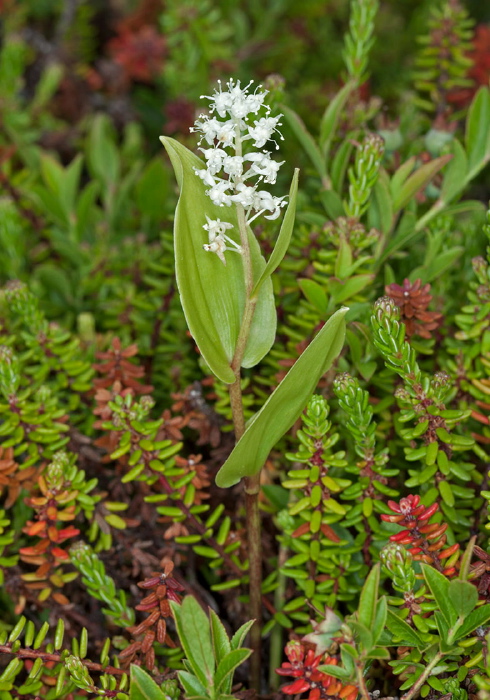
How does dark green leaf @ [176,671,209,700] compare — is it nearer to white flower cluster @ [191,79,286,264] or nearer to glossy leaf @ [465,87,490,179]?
white flower cluster @ [191,79,286,264]

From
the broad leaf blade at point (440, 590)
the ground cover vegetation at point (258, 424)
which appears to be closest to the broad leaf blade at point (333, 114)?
the ground cover vegetation at point (258, 424)

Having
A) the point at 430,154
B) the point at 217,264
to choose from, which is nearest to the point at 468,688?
the point at 217,264

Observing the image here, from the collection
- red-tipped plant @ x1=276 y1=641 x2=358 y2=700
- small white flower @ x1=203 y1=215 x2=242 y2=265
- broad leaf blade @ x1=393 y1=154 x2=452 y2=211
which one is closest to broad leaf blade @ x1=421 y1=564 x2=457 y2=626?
red-tipped plant @ x1=276 y1=641 x2=358 y2=700

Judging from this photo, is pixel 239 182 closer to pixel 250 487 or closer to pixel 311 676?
pixel 250 487

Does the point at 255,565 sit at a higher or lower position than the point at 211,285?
lower

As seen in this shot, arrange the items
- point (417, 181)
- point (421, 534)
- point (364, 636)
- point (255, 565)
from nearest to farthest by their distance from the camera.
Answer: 1. point (364, 636)
2. point (421, 534)
3. point (255, 565)
4. point (417, 181)

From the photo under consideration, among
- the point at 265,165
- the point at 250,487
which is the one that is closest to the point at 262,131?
the point at 265,165

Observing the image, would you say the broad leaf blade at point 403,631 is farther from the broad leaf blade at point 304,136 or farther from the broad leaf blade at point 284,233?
the broad leaf blade at point 304,136
